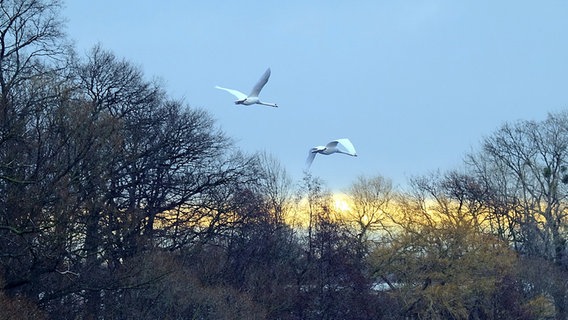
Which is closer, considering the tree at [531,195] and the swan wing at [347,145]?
the swan wing at [347,145]

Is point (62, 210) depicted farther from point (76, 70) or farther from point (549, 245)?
point (549, 245)

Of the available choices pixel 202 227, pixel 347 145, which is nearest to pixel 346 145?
pixel 347 145

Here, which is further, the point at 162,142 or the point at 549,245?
the point at 549,245

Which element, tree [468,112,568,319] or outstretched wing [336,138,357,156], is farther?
tree [468,112,568,319]

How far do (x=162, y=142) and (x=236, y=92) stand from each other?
19572 mm

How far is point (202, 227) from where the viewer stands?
136 feet

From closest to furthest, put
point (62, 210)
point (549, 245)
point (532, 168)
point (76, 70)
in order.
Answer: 1. point (62, 210)
2. point (76, 70)
3. point (549, 245)
4. point (532, 168)

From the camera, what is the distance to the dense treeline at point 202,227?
25.6 meters

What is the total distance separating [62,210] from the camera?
2500cm

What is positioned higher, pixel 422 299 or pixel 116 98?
pixel 116 98

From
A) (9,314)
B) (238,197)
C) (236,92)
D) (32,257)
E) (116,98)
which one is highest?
(116,98)

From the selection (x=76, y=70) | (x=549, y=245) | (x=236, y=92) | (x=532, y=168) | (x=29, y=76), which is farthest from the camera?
(x=532, y=168)

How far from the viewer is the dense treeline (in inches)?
1009

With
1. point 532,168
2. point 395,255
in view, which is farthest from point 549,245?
point 395,255
